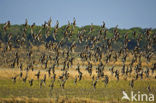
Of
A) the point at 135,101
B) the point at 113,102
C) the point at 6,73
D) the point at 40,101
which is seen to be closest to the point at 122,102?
the point at 113,102

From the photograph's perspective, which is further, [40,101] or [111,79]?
[111,79]

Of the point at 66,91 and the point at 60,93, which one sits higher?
the point at 60,93

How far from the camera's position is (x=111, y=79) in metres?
64.2

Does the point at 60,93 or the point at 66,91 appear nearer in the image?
the point at 60,93

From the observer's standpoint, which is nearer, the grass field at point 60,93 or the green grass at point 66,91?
the grass field at point 60,93

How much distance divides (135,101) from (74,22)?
1267 cm

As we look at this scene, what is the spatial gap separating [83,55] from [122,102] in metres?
10.8

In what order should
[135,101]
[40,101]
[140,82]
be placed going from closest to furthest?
[40,101], [135,101], [140,82]

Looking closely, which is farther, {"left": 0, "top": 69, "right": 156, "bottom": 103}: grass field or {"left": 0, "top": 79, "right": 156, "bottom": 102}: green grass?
{"left": 0, "top": 79, "right": 156, "bottom": 102}: green grass

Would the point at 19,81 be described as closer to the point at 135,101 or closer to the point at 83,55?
the point at 83,55

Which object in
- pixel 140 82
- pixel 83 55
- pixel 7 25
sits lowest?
A: pixel 140 82

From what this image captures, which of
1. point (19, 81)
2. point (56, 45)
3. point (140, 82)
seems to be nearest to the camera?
point (56, 45)

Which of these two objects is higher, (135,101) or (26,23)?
(26,23)

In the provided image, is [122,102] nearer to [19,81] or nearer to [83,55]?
[83,55]
